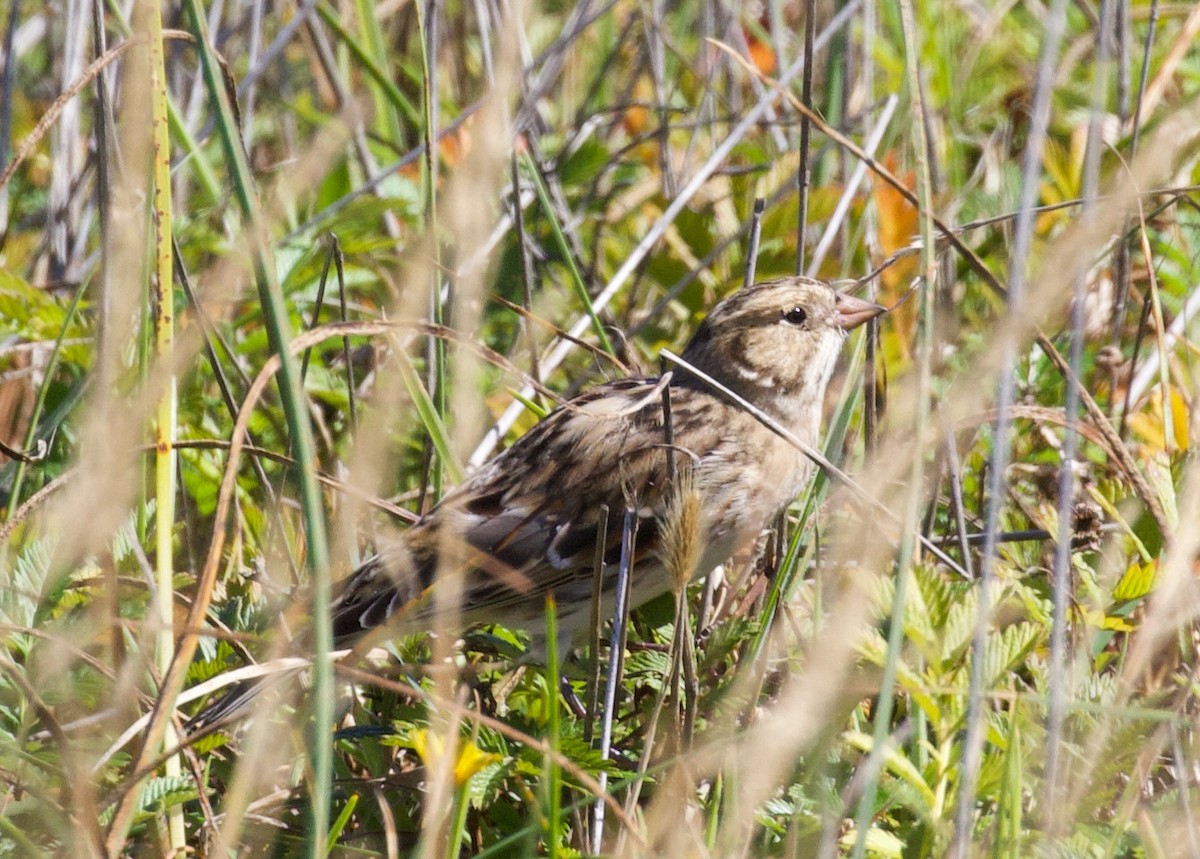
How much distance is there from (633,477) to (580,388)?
25.8 inches

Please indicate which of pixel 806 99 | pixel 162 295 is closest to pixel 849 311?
pixel 806 99

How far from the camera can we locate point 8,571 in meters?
2.41

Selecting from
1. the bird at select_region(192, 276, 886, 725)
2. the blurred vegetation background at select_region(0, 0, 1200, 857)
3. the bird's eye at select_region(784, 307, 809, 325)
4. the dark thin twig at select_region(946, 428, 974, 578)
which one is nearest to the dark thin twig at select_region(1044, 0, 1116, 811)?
the blurred vegetation background at select_region(0, 0, 1200, 857)

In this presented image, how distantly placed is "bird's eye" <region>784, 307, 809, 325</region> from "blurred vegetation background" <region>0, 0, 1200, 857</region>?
144mm

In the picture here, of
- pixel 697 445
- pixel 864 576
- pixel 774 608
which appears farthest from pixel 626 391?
pixel 864 576

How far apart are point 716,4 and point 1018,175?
1.13m

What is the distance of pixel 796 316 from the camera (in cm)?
311

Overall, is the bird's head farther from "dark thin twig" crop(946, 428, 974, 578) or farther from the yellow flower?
the yellow flower

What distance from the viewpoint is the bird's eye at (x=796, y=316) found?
310cm

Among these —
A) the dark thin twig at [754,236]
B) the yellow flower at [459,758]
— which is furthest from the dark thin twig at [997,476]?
the dark thin twig at [754,236]

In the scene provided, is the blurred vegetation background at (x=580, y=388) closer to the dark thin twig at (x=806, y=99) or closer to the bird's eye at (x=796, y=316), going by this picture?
the dark thin twig at (x=806, y=99)

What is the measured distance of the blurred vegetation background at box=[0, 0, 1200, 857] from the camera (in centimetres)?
182

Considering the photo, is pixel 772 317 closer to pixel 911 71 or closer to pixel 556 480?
pixel 556 480

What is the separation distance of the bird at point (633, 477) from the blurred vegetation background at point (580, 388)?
9 centimetres
